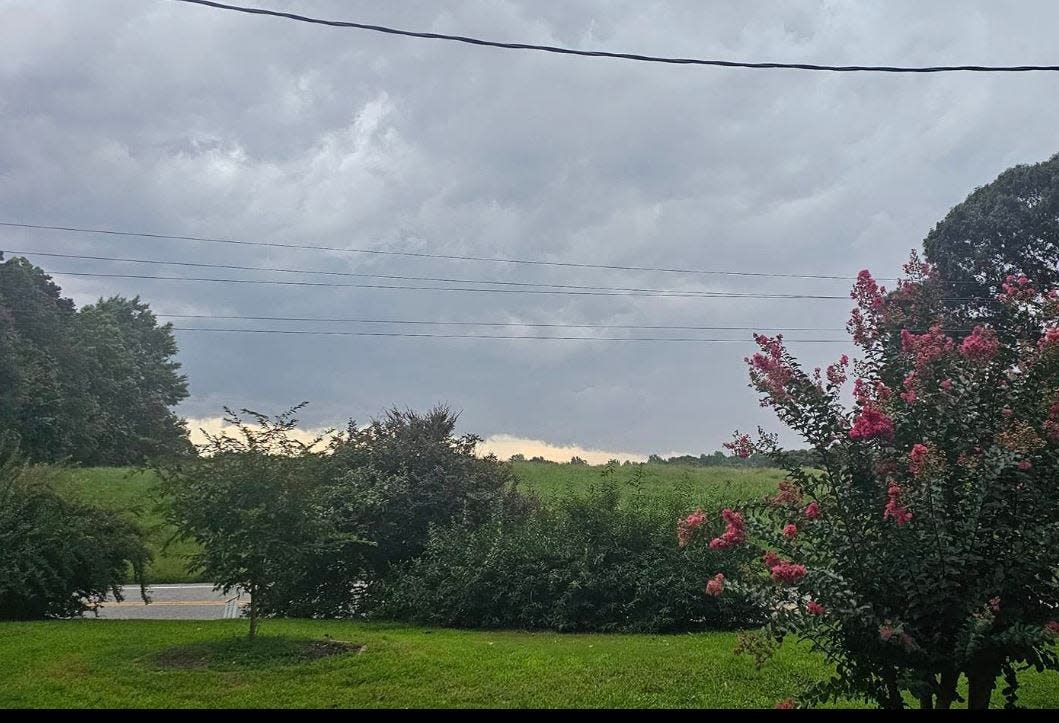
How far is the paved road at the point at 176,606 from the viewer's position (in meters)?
17.7

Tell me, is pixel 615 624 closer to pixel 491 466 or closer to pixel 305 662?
pixel 305 662

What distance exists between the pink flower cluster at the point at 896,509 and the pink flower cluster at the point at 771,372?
0.95 m

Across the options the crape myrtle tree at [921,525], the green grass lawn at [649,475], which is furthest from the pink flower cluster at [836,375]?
the green grass lawn at [649,475]

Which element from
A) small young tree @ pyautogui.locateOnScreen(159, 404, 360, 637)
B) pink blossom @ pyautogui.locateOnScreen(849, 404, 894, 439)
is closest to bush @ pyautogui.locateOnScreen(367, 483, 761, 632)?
small young tree @ pyautogui.locateOnScreen(159, 404, 360, 637)

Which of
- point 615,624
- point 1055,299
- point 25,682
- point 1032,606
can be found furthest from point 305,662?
point 1055,299

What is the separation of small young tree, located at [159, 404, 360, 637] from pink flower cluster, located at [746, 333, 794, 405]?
7.27 metres

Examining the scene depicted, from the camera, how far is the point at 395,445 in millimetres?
18219

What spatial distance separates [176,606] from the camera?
63.4ft

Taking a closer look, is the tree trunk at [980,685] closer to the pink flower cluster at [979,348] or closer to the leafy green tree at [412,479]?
the pink flower cluster at [979,348]

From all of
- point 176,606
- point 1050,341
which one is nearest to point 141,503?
point 176,606

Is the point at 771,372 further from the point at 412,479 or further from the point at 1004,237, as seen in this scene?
the point at 1004,237

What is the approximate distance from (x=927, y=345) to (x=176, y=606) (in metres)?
17.7

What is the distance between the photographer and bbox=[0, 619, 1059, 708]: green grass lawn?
8.52 metres

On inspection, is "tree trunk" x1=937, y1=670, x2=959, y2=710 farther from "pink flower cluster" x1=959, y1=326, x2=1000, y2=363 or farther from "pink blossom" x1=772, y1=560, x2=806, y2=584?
"pink flower cluster" x1=959, y1=326, x2=1000, y2=363
